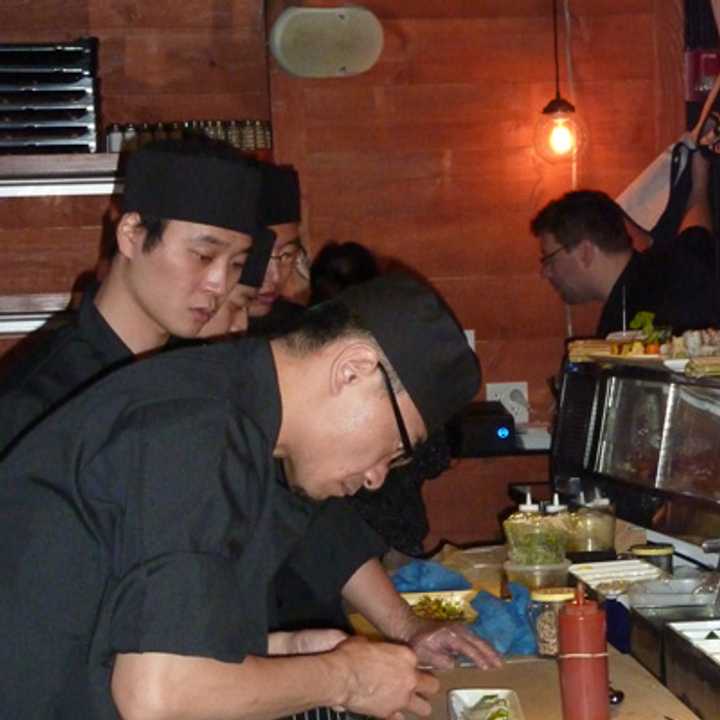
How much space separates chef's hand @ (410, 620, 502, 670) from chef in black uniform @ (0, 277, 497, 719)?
85 cm

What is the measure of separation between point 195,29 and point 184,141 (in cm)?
253

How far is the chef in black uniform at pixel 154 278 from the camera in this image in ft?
9.10

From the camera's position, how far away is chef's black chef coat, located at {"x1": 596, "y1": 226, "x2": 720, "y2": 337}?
4793 mm

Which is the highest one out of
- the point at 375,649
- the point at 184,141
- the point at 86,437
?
the point at 184,141

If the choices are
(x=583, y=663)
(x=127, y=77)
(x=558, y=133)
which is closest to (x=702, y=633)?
(x=583, y=663)

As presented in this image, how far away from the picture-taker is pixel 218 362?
6.22 ft

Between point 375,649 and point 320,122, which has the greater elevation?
point 320,122

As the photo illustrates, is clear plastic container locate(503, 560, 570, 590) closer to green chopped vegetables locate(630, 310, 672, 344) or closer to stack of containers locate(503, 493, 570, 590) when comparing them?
stack of containers locate(503, 493, 570, 590)

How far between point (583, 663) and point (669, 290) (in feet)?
8.54

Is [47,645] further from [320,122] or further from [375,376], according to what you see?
[320,122]

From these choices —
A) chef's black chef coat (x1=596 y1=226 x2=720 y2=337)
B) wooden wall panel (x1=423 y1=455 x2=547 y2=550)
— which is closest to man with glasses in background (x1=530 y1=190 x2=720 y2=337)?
chef's black chef coat (x1=596 y1=226 x2=720 y2=337)

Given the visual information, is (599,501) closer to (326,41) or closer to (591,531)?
(591,531)

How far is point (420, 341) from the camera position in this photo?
6.45 ft

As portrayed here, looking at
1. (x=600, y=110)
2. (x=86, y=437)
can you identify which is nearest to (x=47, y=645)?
(x=86, y=437)
